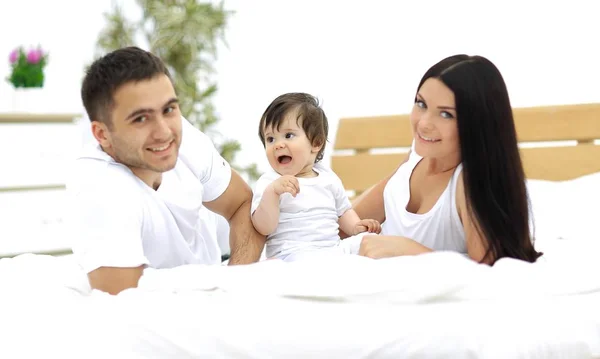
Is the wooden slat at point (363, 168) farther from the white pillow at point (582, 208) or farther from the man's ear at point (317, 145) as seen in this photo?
the man's ear at point (317, 145)

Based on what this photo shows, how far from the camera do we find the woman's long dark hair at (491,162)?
1522 millimetres

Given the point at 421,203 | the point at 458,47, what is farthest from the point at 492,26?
the point at 421,203

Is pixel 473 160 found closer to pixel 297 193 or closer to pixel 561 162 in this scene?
pixel 297 193

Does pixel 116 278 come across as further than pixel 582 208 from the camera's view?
No

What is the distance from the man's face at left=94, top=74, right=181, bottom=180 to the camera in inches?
61.1

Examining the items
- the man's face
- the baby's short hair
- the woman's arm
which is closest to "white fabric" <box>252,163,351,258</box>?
the baby's short hair

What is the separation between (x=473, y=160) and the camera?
1541 mm

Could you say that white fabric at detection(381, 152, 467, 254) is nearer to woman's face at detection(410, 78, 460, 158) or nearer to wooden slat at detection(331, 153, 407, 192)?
woman's face at detection(410, 78, 460, 158)

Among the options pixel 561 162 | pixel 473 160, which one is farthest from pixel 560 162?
pixel 473 160

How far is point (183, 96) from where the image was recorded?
4.64 meters

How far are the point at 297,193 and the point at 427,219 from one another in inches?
12.5

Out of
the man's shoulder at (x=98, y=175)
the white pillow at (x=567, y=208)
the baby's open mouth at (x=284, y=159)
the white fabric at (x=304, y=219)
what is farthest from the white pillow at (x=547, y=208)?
the man's shoulder at (x=98, y=175)

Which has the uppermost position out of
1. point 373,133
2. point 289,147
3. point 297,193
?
point 289,147

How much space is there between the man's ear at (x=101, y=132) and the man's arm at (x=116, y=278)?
0.28 m
